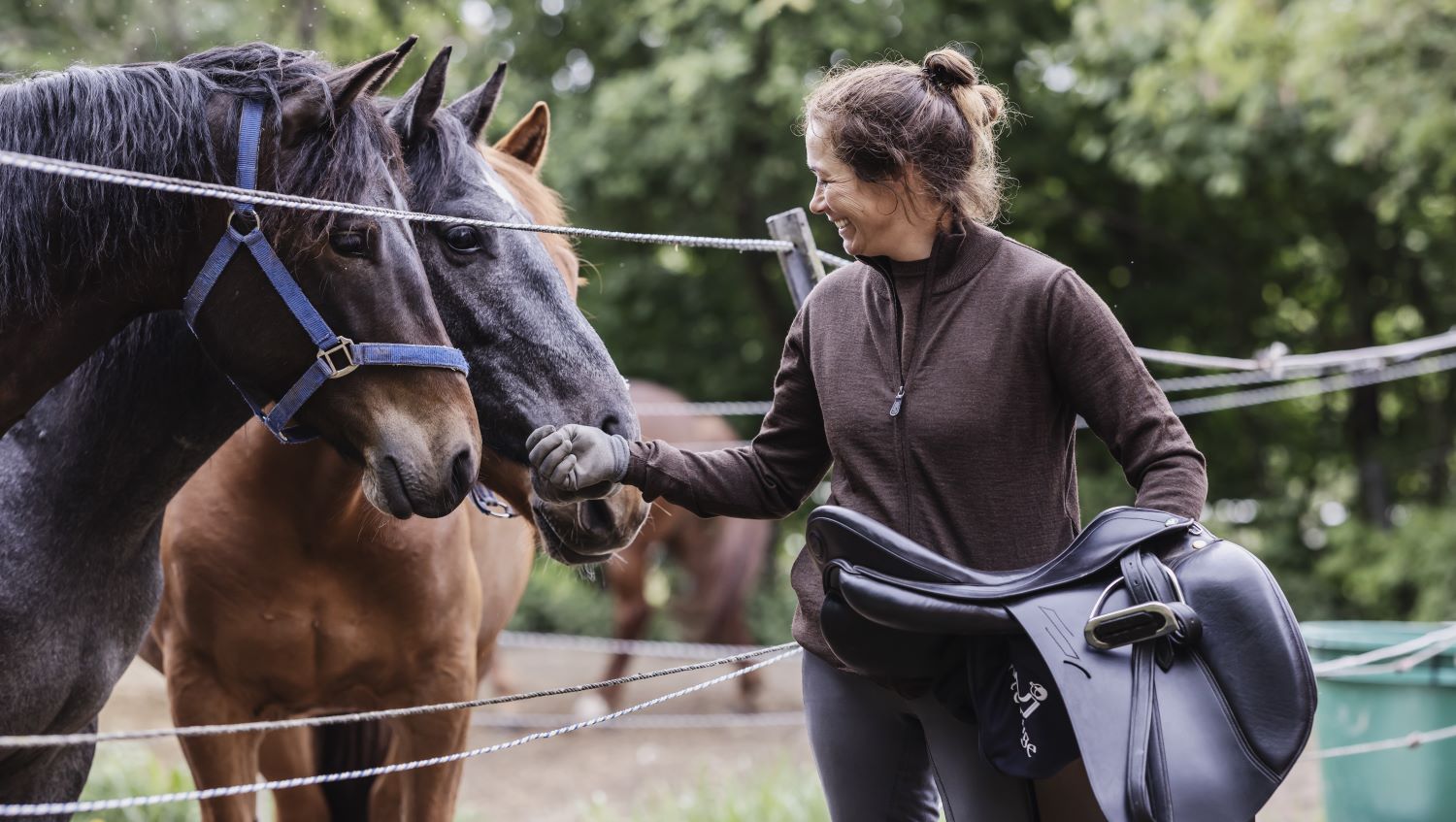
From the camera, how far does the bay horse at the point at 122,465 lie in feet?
7.53

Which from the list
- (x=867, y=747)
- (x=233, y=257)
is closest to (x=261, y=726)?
(x=233, y=257)

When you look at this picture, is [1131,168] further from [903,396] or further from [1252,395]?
[903,396]

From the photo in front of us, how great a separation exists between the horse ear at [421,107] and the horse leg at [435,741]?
1.17 m

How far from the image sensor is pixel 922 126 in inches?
77.0

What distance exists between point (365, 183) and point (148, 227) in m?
0.33

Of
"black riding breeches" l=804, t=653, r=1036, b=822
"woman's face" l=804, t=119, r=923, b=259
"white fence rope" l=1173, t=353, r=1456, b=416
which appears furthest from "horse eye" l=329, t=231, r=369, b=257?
"white fence rope" l=1173, t=353, r=1456, b=416

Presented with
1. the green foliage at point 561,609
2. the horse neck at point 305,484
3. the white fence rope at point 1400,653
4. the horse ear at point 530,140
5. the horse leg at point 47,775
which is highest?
the horse ear at point 530,140

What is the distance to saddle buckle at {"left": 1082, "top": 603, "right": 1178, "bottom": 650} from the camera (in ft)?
5.53

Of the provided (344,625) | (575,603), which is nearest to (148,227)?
(344,625)

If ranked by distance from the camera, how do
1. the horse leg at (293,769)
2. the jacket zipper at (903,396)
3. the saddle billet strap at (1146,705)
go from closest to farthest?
the saddle billet strap at (1146,705) < the jacket zipper at (903,396) < the horse leg at (293,769)

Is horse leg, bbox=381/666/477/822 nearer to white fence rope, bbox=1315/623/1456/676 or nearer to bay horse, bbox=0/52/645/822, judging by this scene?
bay horse, bbox=0/52/645/822

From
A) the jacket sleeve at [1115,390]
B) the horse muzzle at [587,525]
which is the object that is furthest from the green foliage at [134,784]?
the jacket sleeve at [1115,390]

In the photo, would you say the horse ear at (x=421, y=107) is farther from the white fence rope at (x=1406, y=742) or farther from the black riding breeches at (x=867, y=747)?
the white fence rope at (x=1406, y=742)

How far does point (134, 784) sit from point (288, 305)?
3.85m
